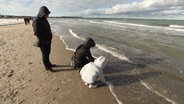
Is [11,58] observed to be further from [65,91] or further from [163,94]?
[163,94]

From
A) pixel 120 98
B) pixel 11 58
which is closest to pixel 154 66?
pixel 120 98

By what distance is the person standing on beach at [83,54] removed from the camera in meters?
5.71

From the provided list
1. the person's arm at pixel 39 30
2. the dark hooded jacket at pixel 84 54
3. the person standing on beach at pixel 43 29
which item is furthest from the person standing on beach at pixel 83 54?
the person's arm at pixel 39 30

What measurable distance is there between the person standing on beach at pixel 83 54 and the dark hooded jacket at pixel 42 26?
1078mm

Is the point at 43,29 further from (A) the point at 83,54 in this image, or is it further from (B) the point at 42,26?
(A) the point at 83,54

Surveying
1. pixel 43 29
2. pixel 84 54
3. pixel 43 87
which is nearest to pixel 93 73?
pixel 84 54

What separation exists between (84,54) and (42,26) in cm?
153

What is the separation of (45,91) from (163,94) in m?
3.05

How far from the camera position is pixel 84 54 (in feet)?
19.3

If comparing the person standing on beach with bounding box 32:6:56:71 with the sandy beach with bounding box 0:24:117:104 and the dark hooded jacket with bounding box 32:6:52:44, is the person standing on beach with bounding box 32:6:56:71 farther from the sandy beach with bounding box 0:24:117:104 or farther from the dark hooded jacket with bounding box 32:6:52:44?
the sandy beach with bounding box 0:24:117:104

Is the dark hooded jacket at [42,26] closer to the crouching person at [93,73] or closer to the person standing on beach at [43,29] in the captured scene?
the person standing on beach at [43,29]

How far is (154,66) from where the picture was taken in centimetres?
712

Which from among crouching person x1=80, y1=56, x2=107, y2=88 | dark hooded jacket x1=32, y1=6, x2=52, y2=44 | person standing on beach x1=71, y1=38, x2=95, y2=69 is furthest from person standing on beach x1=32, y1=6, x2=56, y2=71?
crouching person x1=80, y1=56, x2=107, y2=88

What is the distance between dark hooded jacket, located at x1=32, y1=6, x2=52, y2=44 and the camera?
5470 millimetres
